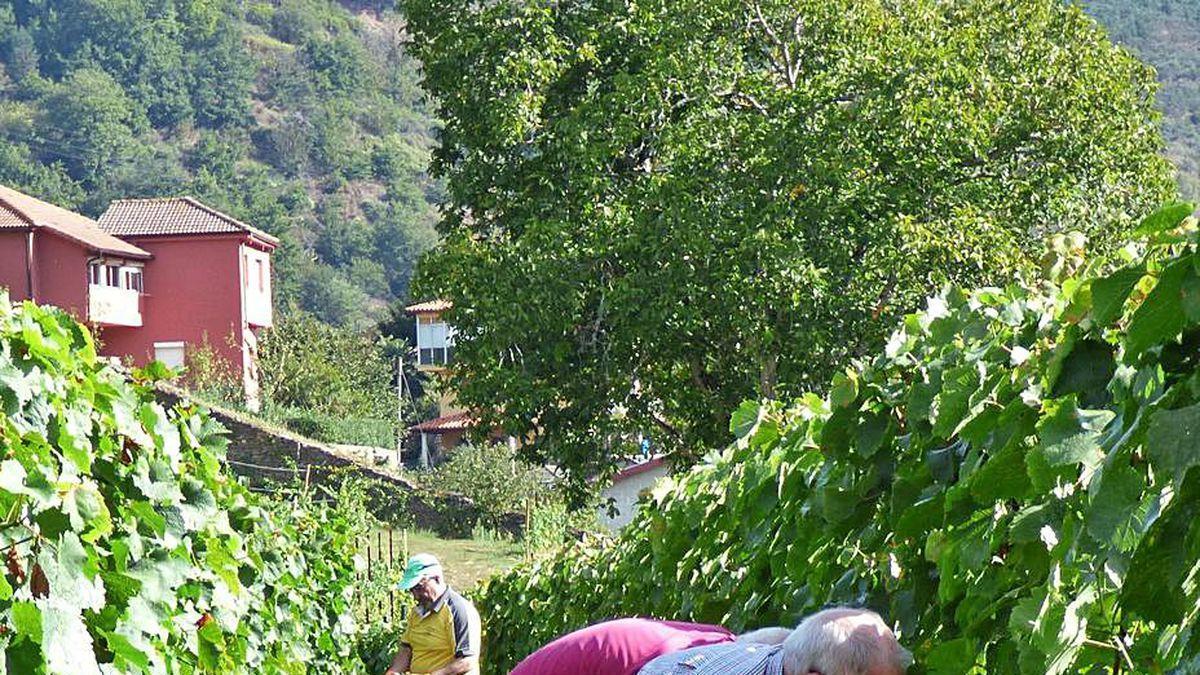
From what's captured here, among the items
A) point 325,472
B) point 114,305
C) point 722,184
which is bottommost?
point 325,472

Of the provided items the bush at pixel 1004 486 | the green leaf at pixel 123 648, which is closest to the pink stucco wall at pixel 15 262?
the bush at pixel 1004 486

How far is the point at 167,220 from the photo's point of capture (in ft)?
192

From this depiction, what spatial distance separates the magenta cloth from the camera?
3912 millimetres

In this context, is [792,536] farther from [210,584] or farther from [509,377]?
[509,377]

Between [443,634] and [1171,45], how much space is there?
87.3 m

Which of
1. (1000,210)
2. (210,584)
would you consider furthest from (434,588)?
(1000,210)

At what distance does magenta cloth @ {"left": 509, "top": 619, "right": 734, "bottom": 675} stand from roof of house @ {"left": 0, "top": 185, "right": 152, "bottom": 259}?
168ft

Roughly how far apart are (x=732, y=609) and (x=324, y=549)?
803 centimetres

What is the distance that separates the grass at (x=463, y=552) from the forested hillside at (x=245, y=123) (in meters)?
77.4

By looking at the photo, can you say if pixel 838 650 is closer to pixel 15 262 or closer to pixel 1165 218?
pixel 1165 218

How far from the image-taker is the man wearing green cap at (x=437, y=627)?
29.6 ft

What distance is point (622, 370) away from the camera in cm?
2217

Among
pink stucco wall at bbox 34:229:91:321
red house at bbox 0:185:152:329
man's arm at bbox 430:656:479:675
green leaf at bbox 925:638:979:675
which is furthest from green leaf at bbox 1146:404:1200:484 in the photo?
pink stucco wall at bbox 34:229:91:321

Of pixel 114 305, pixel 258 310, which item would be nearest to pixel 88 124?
pixel 258 310
